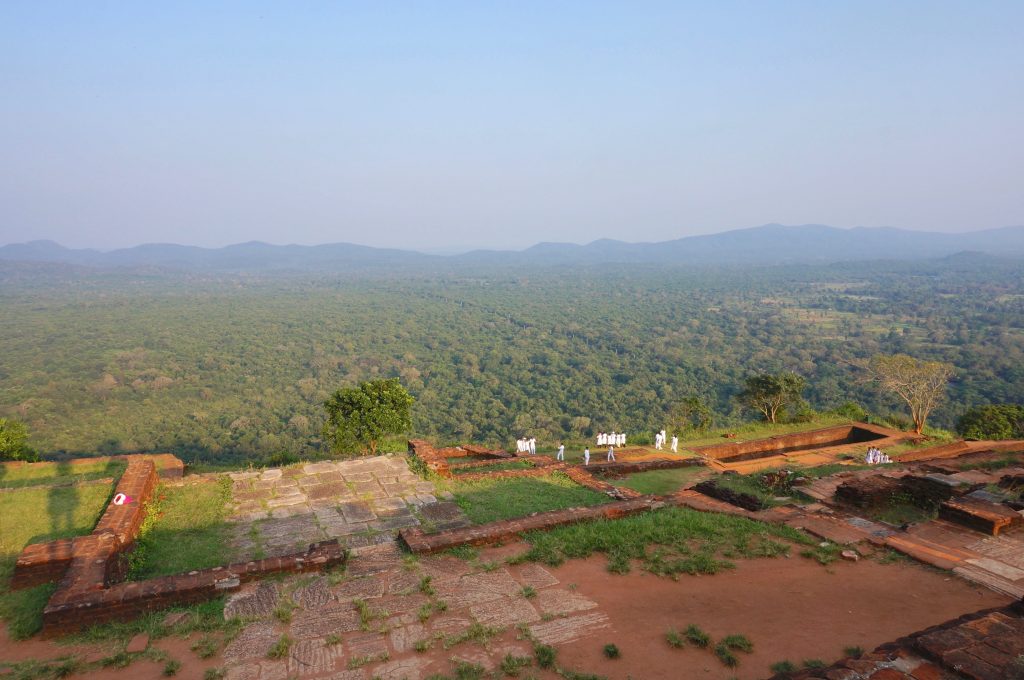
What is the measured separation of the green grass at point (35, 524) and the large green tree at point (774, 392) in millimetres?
20071

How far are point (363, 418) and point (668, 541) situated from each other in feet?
36.9

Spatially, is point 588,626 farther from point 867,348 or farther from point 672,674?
point 867,348

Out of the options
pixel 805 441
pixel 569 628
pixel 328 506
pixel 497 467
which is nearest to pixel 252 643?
pixel 569 628

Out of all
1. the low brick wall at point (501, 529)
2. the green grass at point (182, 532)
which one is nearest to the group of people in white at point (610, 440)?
the low brick wall at point (501, 529)

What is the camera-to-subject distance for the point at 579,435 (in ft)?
133

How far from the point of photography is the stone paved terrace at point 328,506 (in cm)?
770

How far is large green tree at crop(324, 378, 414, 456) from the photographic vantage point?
16.1 m

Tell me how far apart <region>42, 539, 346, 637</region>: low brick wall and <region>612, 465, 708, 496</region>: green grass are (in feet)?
23.2

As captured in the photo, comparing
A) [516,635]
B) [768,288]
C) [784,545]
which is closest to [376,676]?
[516,635]

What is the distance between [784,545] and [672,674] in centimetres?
329

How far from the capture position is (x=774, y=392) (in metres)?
20.5

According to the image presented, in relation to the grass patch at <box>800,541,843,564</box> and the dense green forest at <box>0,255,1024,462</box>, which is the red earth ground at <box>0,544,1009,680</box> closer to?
the grass patch at <box>800,541,843,564</box>

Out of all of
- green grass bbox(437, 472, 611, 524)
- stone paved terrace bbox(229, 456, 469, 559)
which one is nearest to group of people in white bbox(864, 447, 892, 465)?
green grass bbox(437, 472, 611, 524)

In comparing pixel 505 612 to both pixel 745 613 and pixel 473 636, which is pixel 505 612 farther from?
pixel 745 613
